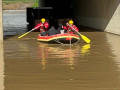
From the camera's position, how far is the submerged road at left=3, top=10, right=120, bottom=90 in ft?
37.3

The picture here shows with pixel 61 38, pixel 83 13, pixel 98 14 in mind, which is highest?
pixel 98 14

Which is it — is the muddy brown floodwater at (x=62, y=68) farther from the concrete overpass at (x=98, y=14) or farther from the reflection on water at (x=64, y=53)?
the concrete overpass at (x=98, y=14)

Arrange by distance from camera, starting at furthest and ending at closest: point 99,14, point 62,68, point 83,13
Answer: point 83,13 < point 99,14 < point 62,68

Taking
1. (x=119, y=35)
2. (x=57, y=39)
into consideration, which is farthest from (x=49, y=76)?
(x=119, y=35)

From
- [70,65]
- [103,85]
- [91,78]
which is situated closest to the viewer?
[103,85]

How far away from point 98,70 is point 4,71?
9.81ft

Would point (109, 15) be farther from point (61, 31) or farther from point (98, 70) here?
point (98, 70)

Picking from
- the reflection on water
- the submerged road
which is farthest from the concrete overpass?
the submerged road

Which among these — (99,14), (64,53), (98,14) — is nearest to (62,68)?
(64,53)

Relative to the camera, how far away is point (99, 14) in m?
36.0

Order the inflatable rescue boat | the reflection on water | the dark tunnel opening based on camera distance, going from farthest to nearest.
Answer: the dark tunnel opening, the inflatable rescue boat, the reflection on water

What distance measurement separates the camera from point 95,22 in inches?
1476

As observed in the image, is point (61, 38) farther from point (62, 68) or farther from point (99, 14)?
point (99, 14)

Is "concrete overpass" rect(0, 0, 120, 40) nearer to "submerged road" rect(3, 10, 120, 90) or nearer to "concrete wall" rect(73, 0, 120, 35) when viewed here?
"concrete wall" rect(73, 0, 120, 35)
